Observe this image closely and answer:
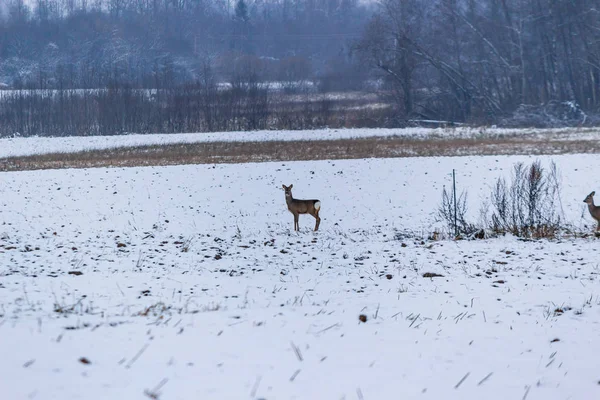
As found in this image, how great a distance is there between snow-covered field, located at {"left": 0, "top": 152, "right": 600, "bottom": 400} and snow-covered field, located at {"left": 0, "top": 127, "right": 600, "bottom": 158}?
77.4ft

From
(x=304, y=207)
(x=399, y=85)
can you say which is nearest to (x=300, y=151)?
(x=304, y=207)

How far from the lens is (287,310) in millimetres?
7590

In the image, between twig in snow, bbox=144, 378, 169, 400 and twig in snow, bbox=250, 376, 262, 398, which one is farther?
twig in snow, bbox=250, 376, 262, 398

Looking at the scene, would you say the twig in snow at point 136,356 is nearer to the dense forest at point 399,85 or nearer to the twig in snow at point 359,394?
the twig in snow at point 359,394

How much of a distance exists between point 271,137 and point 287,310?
38868mm

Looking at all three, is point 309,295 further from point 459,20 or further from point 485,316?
point 459,20

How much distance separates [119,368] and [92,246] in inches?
338

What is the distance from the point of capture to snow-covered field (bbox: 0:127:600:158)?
40.6m

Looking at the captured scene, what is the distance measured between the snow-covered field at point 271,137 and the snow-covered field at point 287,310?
23.6 metres

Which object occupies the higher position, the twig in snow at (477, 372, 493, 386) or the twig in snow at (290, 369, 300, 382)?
the twig in snow at (290, 369, 300, 382)

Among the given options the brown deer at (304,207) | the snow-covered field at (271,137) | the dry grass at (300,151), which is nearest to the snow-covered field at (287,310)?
the brown deer at (304,207)

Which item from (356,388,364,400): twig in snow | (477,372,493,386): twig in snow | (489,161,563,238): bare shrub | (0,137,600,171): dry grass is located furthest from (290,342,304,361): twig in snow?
(0,137,600,171): dry grass

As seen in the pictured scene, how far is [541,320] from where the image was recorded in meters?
7.41

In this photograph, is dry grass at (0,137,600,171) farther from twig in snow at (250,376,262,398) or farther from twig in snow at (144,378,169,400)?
twig in snow at (144,378,169,400)
